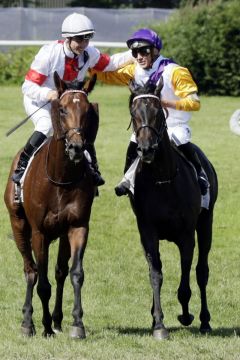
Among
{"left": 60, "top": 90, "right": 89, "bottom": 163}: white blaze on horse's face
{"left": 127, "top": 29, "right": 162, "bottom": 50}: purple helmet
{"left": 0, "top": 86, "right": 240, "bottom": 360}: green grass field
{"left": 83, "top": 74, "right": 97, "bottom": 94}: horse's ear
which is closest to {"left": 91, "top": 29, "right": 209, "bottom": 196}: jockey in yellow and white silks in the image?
{"left": 127, "top": 29, "right": 162, "bottom": 50}: purple helmet

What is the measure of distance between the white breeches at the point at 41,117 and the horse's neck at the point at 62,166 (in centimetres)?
72

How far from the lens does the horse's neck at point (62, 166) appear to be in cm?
862

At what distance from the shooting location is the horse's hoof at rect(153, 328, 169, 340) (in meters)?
A: 8.61

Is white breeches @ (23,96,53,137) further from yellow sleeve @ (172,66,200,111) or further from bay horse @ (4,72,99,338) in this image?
yellow sleeve @ (172,66,200,111)

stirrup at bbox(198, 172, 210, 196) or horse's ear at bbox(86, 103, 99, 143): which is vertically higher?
horse's ear at bbox(86, 103, 99, 143)

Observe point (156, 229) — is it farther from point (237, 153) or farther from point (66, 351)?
point (237, 153)

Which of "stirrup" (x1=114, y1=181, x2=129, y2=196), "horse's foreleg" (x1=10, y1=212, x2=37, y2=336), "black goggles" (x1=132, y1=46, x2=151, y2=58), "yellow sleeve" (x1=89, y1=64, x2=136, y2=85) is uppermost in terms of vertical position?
"black goggles" (x1=132, y1=46, x2=151, y2=58)

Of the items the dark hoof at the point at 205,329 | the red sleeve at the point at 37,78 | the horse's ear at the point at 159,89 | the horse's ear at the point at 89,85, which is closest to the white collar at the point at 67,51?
the red sleeve at the point at 37,78

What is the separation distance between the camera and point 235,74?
100ft

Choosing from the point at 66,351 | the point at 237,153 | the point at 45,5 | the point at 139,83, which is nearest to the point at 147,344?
the point at 66,351

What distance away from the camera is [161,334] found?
8.62 meters

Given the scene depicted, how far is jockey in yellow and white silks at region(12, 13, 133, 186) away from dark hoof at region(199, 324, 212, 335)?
1.73m

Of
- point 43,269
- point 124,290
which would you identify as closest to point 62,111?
point 43,269

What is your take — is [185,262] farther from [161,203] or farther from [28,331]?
[28,331]
